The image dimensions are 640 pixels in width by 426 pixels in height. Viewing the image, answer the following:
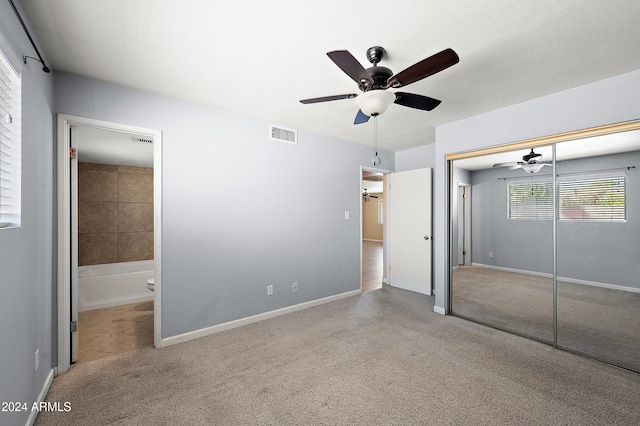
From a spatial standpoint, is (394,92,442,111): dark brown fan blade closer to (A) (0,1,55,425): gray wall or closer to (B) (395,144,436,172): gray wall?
(A) (0,1,55,425): gray wall

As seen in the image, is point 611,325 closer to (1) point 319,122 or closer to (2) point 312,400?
(2) point 312,400

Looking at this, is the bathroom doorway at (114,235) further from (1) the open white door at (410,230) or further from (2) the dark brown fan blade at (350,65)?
(1) the open white door at (410,230)

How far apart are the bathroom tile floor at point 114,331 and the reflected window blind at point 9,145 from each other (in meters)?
1.73

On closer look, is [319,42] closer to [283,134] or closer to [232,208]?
[283,134]

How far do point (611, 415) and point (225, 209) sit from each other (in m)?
3.57

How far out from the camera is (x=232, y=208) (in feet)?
10.7

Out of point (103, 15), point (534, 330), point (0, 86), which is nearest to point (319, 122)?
point (103, 15)

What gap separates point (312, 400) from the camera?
1.98 m

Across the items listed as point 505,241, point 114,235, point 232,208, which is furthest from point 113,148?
point 505,241

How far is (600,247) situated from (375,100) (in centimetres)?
262

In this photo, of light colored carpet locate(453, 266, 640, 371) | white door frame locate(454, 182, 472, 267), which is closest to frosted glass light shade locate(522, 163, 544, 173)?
white door frame locate(454, 182, 472, 267)

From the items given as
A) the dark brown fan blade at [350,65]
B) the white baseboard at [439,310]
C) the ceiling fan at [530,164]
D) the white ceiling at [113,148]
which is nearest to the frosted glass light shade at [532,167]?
the ceiling fan at [530,164]

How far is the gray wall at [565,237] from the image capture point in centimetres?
246

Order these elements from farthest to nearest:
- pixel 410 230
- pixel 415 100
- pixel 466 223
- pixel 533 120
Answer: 1. pixel 410 230
2. pixel 466 223
3. pixel 533 120
4. pixel 415 100
